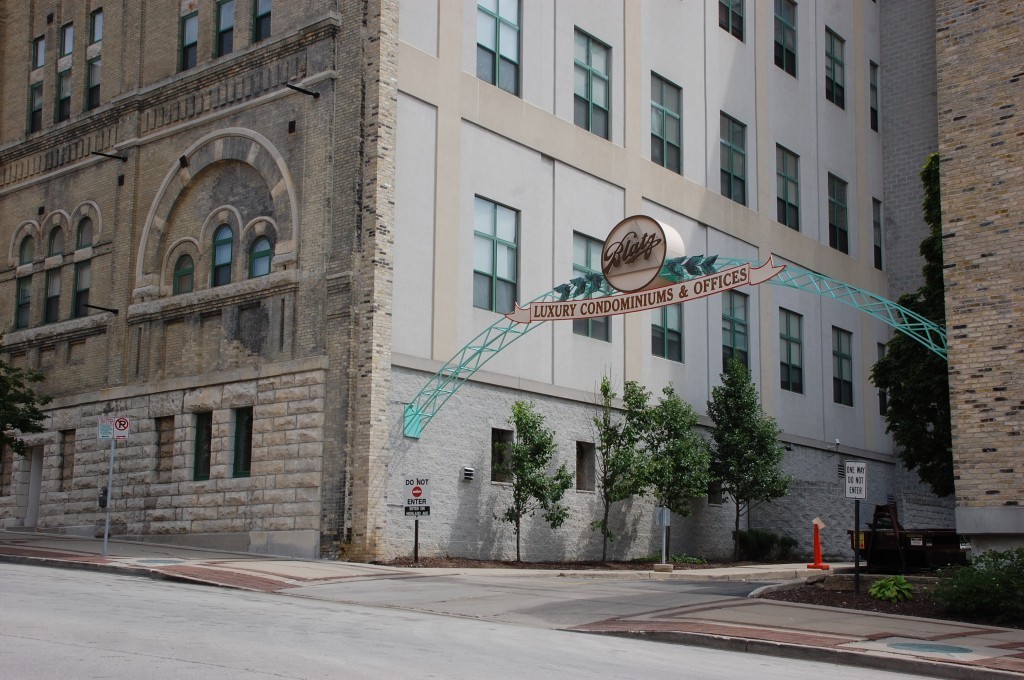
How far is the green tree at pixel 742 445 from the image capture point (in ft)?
120

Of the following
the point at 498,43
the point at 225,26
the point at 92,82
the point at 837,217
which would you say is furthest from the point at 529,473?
the point at 837,217

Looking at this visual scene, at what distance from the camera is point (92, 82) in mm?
35531

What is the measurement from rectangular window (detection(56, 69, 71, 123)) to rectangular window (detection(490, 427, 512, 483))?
1611 cm

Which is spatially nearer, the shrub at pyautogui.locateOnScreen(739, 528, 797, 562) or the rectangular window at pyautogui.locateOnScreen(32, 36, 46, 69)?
the rectangular window at pyautogui.locateOnScreen(32, 36, 46, 69)

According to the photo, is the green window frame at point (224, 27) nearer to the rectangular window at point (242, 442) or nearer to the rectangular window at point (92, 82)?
the rectangular window at point (92, 82)

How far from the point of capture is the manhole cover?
14.8 metres

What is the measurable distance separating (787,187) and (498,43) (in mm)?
15551

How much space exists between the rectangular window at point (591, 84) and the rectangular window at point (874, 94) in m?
17.9

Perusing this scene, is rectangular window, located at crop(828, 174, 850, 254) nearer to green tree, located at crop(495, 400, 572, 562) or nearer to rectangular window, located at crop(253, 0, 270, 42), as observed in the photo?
green tree, located at crop(495, 400, 572, 562)

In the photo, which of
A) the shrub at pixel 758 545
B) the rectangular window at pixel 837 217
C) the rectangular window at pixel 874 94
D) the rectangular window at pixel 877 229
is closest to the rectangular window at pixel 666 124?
the rectangular window at pixel 837 217

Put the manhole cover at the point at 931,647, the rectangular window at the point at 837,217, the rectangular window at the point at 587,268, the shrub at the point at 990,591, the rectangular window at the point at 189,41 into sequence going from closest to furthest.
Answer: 1. the manhole cover at the point at 931,647
2. the shrub at the point at 990,591
3. the rectangular window at the point at 189,41
4. the rectangular window at the point at 587,268
5. the rectangular window at the point at 837,217

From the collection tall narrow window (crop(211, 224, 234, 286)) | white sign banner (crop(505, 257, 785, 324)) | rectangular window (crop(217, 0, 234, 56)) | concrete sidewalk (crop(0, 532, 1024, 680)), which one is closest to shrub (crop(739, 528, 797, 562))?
concrete sidewalk (crop(0, 532, 1024, 680))

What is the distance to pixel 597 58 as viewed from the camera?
116ft

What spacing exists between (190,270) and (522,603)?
636 inches
